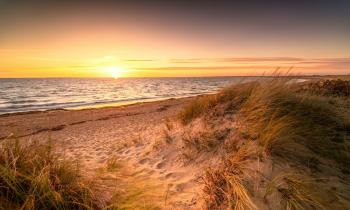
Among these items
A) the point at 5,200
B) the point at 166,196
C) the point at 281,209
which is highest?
the point at 5,200

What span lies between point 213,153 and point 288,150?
4.69 ft

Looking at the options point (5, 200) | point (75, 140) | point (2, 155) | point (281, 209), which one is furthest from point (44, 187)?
point (75, 140)

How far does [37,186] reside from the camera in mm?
2766

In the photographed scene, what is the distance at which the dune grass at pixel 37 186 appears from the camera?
267 centimetres

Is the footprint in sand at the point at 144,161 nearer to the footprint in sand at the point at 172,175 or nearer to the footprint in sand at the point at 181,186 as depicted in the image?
the footprint in sand at the point at 172,175

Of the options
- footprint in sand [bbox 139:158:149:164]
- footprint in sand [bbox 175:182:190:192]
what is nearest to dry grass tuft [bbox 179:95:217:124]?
footprint in sand [bbox 139:158:149:164]

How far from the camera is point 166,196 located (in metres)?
3.63

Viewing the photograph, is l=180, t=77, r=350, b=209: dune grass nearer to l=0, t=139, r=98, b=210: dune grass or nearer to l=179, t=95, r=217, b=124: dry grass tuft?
l=179, t=95, r=217, b=124: dry grass tuft

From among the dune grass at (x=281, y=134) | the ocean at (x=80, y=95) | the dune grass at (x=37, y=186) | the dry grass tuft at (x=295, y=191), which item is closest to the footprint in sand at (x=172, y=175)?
the dune grass at (x=281, y=134)

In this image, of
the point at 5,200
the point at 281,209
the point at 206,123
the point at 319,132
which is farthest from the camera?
the point at 206,123

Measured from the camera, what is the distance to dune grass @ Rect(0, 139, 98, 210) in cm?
267

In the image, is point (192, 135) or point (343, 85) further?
point (343, 85)

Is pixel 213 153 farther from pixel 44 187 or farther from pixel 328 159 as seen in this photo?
pixel 44 187

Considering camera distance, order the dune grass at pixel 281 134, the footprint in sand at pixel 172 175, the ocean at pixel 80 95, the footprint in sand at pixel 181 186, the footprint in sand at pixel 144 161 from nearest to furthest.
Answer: the dune grass at pixel 281 134 → the footprint in sand at pixel 181 186 → the footprint in sand at pixel 172 175 → the footprint in sand at pixel 144 161 → the ocean at pixel 80 95
